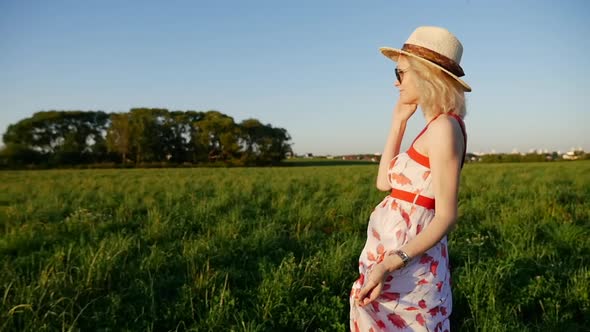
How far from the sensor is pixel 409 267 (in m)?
1.53

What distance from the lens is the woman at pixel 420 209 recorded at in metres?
1.33

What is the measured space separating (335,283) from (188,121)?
68.1m

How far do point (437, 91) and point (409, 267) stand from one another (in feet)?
2.51

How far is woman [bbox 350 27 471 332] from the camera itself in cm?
133

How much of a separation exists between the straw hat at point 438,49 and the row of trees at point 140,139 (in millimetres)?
47156

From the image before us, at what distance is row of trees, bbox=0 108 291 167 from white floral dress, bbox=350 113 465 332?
47.0 meters

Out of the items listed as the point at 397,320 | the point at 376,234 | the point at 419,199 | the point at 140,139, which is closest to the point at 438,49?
the point at 419,199

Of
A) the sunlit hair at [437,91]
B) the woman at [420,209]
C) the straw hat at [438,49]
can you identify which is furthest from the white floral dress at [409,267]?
the straw hat at [438,49]

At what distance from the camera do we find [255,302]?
2.84 m

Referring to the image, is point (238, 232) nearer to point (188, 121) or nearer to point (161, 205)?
point (161, 205)

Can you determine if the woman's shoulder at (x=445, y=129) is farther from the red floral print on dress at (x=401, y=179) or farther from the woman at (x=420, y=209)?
the red floral print on dress at (x=401, y=179)

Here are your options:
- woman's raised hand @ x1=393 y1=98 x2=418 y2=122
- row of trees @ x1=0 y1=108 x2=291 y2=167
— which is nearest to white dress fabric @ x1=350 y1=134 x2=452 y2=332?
woman's raised hand @ x1=393 y1=98 x2=418 y2=122

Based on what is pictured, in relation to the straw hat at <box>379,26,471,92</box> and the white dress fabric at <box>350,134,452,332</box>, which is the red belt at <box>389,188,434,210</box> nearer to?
the white dress fabric at <box>350,134,452,332</box>

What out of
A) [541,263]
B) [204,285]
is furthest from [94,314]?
[541,263]
